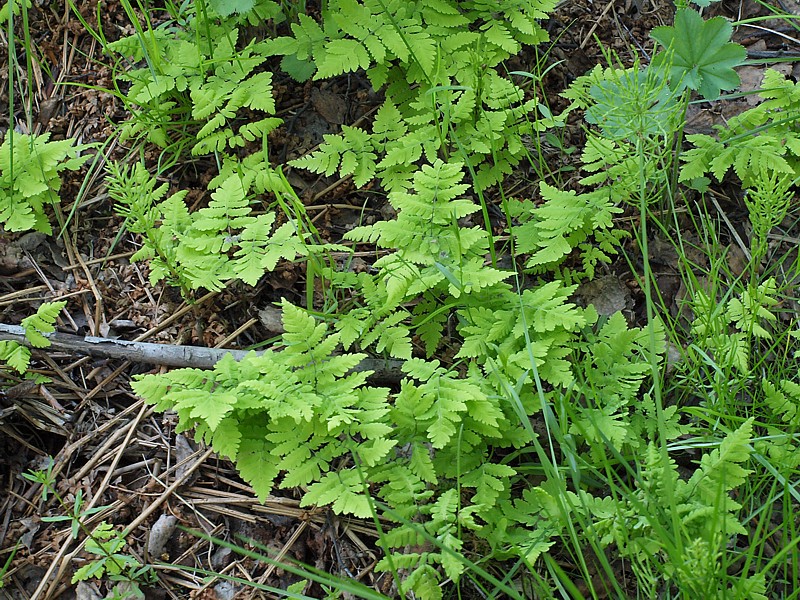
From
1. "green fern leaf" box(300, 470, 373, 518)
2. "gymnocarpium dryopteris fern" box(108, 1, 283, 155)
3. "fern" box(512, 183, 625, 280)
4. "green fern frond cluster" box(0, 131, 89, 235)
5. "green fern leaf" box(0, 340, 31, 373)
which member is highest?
"gymnocarpium dryopteris fern" box(108, 1, 283, 155)

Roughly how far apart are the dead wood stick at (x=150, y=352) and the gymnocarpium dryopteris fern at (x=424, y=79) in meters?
0.76

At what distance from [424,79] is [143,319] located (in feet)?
4.86

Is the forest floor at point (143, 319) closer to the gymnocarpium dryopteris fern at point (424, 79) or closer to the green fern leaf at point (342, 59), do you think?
the gymnocarpium dryopteris fern at point (424, 79)

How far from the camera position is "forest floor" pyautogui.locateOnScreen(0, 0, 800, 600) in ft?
7.70

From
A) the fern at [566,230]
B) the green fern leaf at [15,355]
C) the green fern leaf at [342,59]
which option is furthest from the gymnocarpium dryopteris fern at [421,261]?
the green fern leaf at [15,355]

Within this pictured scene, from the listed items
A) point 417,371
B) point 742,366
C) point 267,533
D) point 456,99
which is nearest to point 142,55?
point 456,99

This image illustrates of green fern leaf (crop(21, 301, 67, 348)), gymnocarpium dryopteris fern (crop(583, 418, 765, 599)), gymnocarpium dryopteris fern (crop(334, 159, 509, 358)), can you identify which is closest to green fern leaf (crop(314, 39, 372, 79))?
gymnocarpium dryopteris fern (crop(334, 159, 509, 358))

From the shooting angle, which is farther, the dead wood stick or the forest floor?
the dead wood stick

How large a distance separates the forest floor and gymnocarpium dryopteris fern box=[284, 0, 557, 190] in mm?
213

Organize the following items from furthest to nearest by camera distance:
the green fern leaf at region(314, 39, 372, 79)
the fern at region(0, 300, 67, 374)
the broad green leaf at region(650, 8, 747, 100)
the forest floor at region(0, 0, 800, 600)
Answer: the green fern leaf at region(314, 39, 372, 79)
the broad green leaf at region(650, 8, 747, 100)
the fern at region(0, 300, 67, 374)
the forest floor at region(0, 0, 800, 600)

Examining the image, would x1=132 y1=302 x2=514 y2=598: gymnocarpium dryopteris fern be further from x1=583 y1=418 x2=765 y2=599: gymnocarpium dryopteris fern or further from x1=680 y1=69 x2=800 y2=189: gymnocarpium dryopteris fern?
x1=680 y1=69 x2=800 y2=189: gymnocarpium dryopteris fern

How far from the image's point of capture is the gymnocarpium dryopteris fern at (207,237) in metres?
2.45

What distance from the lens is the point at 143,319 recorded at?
9.09ft

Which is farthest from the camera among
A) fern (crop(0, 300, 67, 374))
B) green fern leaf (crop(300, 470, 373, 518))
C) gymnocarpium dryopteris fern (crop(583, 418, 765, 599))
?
fern (crop(0, 300, 67, 374))
